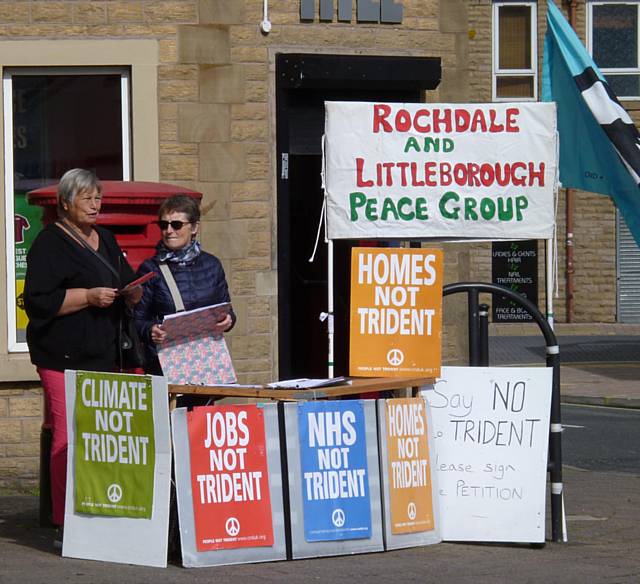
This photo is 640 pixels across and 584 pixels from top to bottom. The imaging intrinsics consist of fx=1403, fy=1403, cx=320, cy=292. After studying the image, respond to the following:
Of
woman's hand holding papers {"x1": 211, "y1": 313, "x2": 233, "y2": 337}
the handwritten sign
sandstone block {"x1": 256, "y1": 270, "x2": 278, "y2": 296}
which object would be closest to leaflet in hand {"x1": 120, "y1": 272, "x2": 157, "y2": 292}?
woman's hand holding papers {"x1": 211, "y1": 313, "x2": 233, "y2": 337}

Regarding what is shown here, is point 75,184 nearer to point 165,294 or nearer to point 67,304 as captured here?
point 67,304

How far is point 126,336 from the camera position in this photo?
727 cm

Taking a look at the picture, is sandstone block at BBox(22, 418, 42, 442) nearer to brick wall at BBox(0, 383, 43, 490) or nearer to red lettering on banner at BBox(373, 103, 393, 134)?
brick wall at BBox(0, 383, 43, 490)

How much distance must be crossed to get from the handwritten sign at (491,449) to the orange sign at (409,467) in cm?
11

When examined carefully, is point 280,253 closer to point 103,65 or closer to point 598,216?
point 103,65

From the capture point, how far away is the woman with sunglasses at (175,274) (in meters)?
7.25

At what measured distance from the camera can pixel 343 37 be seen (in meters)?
9.94

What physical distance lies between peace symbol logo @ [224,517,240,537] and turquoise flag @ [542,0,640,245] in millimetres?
2735

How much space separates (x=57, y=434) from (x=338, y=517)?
59.9 inches

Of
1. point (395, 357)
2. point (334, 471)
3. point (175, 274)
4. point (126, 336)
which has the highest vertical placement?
point (175, 274)

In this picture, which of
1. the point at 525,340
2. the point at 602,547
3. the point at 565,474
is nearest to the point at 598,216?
the point at 525,340

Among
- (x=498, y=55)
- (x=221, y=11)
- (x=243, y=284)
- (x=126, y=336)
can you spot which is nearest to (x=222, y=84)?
(x=221, y=11)

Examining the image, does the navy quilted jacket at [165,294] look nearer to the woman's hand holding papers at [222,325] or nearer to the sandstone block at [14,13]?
the woman's hand holding papers at [222,325]

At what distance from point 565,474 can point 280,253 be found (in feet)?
8.71
